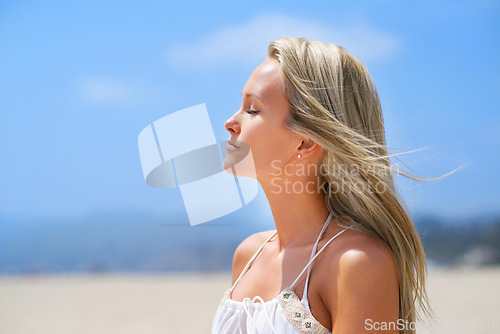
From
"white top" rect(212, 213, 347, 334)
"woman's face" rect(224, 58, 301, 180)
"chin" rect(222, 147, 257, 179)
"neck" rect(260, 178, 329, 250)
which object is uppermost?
"woman's face" rect(224, 58, 301, 180)

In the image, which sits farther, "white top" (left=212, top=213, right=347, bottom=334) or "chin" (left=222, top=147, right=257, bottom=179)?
"chin" (left=222, top=147, right=257, bottom=179)

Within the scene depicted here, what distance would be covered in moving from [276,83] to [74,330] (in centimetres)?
828

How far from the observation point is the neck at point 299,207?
178cm

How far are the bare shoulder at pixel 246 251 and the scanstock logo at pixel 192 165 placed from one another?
186mm

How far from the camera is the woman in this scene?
1.59 m

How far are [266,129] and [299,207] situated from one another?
0.29 meters

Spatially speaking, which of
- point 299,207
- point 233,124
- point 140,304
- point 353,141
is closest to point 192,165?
point 233,124

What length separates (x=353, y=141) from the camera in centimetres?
167

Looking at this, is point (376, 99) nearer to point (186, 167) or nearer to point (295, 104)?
point (295, 104)

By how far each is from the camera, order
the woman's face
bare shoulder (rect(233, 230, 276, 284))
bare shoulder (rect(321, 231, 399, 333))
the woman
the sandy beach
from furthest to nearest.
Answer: the sandy beach
bare shoulder (rect(233, 230, 276, 284))
the woman's face
the woman
bare shoulder (rect(321, 231, 399, 333))

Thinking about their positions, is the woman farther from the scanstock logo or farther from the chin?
the scanstock logo

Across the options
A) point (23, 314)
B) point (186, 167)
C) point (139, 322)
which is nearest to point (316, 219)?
point (186, 167)

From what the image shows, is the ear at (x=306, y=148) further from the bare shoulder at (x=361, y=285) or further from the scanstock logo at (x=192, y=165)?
the scanstock logo at (x=192, y=165)

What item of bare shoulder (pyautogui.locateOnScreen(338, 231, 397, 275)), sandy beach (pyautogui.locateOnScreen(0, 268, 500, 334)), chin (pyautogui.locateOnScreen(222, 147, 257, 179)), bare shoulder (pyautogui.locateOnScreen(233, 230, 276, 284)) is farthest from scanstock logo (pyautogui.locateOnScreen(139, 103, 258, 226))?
sandy beach (pyautogui.locateOnScreen(0, 268, 500, 334))
